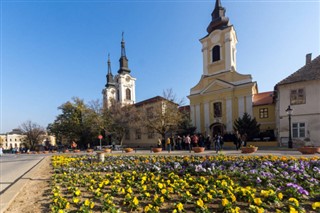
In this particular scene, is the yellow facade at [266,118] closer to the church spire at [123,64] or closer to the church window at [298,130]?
the church window at [298,130]

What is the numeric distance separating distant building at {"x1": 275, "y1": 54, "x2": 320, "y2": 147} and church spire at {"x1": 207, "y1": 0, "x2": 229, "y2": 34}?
1469 cm

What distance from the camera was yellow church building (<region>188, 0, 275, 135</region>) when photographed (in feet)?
90.2

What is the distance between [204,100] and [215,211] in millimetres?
28122

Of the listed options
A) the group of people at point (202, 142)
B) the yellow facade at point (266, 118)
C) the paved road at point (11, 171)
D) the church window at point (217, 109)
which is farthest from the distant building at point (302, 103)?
the paved road at point (11, 171)

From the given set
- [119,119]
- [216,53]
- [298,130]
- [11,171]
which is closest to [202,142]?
[298,130]

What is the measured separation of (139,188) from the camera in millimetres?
4582

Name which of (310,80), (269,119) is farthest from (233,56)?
(310,80)

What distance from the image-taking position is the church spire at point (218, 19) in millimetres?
30938

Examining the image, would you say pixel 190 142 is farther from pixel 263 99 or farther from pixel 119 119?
pixel 119 119

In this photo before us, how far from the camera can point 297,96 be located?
781 inches

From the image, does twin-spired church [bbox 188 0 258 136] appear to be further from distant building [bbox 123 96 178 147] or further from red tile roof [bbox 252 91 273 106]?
distant building [bbox 123 96 178 147]

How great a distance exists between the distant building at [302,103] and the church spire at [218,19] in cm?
1469

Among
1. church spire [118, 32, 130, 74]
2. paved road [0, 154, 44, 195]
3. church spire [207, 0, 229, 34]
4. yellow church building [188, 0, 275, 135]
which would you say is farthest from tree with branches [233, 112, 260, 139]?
church spire [118, 32, 130, 74]

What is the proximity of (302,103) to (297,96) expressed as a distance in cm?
84
